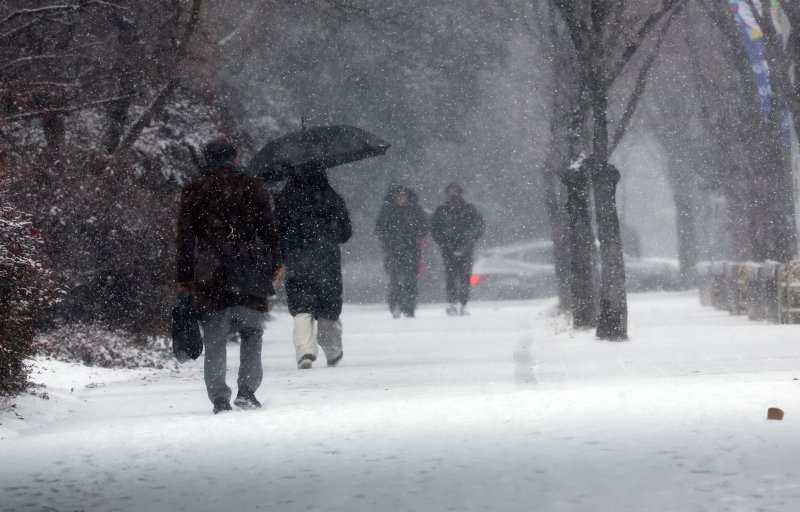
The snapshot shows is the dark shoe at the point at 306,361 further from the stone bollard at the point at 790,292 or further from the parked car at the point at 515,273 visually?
the parked car at the point at 515,273

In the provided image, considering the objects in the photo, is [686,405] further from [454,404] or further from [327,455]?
[327,455]

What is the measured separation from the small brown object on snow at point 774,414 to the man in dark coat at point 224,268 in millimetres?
3137

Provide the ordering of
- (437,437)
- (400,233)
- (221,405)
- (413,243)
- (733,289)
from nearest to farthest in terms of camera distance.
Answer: (437,437) → (221,405) → (733,289) → (400,233) → (413,243)

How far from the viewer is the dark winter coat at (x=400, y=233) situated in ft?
77.6

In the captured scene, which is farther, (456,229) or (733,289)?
(456,229)

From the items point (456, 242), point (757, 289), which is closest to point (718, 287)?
point (456, 242)

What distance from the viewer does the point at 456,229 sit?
23.7 metres

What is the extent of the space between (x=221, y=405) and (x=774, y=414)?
11.0 ft

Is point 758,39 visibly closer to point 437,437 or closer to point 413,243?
point 413,243

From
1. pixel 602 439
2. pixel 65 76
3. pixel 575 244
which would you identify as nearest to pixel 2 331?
pixel 602 439

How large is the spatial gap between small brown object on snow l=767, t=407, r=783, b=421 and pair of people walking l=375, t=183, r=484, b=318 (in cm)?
1525

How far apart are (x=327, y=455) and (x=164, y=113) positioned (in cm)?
1093

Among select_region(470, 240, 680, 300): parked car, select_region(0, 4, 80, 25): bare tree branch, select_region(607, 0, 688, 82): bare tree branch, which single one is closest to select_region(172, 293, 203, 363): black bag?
select_region(0, 4, 80, 25): bare tree branch

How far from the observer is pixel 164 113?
58.4ft
